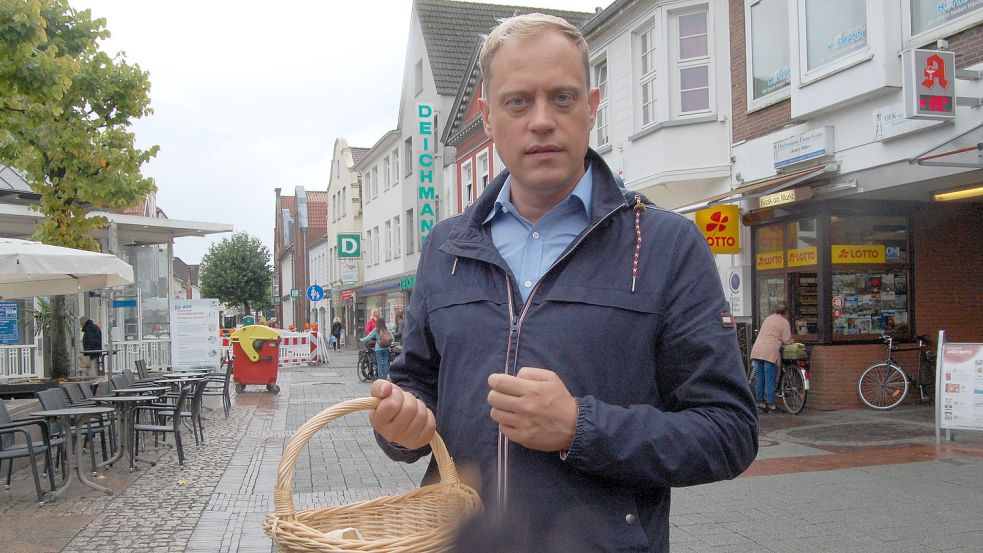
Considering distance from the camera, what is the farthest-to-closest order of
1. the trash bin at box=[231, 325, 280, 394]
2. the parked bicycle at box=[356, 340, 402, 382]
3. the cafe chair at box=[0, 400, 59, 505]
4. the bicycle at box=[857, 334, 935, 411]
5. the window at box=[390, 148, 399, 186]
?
the window at box=[390, 148, 399, 186], the parked bicycle at box=[356, 340, 402, 382], the trash bin at box=[231, 325, 280, 394], the bicycle at box=[857, 334, 935, 411], the cafe chair at box=[0, 400, 59, 505]

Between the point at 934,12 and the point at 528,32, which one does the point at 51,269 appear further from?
the point at 934,12

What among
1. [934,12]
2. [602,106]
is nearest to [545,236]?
[934,12]

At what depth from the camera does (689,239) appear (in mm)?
1657

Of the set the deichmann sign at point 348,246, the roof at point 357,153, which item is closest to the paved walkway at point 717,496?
the deichmann sign at point 348,246

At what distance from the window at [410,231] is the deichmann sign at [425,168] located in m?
5.13

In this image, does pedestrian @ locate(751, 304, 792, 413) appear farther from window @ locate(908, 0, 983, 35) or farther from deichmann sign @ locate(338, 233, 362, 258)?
deichmann sign @ locate(338, 233, 362, 258)

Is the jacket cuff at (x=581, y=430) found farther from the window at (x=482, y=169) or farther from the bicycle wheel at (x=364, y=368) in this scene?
the window at (x=482, y=169)

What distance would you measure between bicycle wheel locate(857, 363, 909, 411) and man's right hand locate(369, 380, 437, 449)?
11896mm

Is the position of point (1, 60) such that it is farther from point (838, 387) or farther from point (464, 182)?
point (464, 182)

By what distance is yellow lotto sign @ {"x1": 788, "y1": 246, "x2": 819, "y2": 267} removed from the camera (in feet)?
42.2

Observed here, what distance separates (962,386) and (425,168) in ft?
79.2

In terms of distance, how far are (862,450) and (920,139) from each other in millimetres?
3805

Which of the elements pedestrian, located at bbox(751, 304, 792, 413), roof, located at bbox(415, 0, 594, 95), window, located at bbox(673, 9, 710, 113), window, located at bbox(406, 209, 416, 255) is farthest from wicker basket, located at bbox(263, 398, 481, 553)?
window, located at bbox(406, 209, 416, 255)

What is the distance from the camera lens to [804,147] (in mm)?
12141
